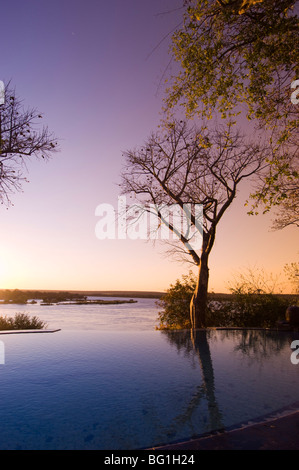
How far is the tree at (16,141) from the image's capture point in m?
11.6

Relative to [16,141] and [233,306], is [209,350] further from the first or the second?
[16,141]

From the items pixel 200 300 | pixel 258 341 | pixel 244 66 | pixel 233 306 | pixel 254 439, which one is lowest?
pixel 258 341

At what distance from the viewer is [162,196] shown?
16.3 metres

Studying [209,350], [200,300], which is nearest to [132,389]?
[209,350]

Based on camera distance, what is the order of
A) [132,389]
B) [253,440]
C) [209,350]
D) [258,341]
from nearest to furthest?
[253,440] → [132,389] → [209,350] → [258,341]

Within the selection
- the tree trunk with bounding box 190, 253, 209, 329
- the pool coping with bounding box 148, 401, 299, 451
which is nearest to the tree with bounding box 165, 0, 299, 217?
the pool coping with bounding box 148, 401, 299, 451

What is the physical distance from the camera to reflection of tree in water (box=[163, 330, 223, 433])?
4.69 meters

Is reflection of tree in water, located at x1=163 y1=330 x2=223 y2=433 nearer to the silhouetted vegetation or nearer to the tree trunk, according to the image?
the tree trunk

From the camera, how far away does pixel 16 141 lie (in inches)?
468

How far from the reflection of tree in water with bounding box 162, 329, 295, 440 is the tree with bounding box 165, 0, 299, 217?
165 inches

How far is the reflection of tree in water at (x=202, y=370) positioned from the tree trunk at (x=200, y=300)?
4.81 ft

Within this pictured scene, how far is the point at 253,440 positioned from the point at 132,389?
10.0ft
